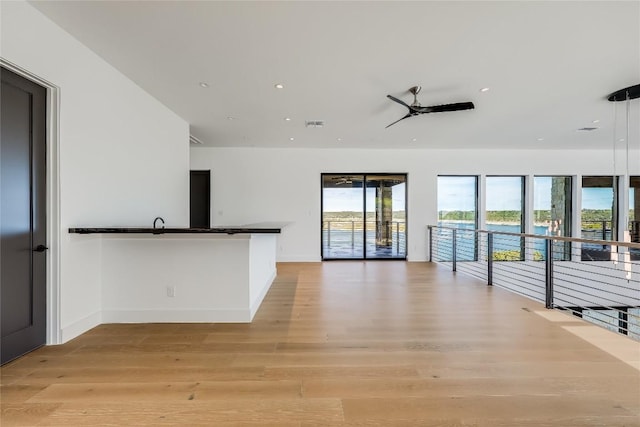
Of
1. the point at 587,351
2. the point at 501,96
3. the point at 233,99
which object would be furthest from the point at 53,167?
the point at 501,96

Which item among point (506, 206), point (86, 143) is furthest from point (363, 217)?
point (86, 143)

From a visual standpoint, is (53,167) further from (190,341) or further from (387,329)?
(387,329)

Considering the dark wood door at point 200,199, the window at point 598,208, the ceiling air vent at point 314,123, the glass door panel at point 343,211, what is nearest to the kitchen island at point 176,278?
the ceiling air vent at point 314,123

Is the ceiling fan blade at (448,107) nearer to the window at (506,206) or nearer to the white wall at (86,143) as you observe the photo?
the white wall at (86,143)

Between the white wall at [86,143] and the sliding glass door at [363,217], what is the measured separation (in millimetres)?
4100

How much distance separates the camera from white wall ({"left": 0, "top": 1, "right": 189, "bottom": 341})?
2.26 m

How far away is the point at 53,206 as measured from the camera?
2453 millimetres

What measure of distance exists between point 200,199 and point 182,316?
4430 mm

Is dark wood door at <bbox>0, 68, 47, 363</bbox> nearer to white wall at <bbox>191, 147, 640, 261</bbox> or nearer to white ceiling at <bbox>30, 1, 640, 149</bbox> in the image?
white ceiling at <bbox>30, 1, 640, 149</bbox>

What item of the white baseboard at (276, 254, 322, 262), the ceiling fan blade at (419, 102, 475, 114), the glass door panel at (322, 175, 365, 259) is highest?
the ceiling fan blade at (419, 102, 475, 114)

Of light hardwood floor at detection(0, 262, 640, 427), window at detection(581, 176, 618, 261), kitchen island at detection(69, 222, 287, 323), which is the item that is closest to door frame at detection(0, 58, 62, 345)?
light hardwood floor at detection(0, 262, 640, 427)

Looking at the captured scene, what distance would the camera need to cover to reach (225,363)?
7.13 feet

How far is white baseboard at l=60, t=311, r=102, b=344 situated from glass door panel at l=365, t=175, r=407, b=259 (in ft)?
17.7

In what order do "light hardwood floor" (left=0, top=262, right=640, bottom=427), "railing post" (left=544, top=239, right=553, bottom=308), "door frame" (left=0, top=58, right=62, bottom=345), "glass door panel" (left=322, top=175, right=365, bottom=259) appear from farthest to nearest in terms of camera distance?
"glass door panel" (left=322, top=175, right=365, bottom=259)
"railing post" (left=544, top=239, right=553, bottom=308)
"door frame" (left=0, top=58, right=62, bottom=345)
"light hardwood floor" (left=0, top=262, right=640, bottom=427)
